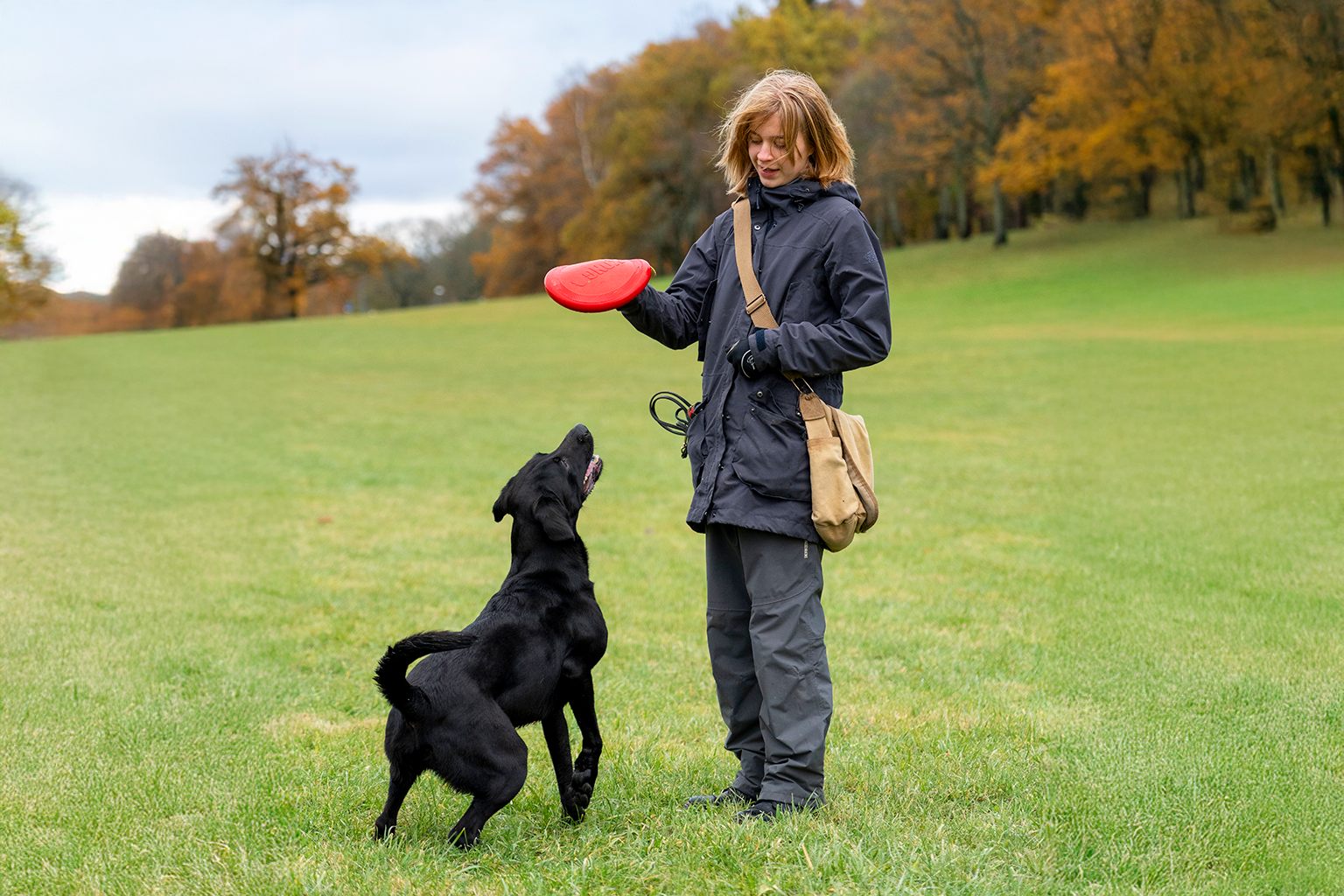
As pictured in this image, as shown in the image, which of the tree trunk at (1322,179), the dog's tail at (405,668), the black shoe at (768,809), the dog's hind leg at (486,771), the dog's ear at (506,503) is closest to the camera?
the dog's tail at (405,668)

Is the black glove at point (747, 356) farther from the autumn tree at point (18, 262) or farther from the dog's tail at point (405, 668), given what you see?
the autumn tree at point (18, 262)

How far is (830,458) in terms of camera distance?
3299mm

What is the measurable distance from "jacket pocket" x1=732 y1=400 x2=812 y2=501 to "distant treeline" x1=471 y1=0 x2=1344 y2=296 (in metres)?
33.0

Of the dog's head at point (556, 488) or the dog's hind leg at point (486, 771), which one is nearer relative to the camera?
the dog's hind leg at point (486, 771)

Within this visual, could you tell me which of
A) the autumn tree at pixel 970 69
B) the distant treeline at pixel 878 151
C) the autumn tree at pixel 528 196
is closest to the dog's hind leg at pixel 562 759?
the distant treeline at pixel 878 151

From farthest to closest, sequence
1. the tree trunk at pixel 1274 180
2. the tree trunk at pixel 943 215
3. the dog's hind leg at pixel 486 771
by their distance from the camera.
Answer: the tree trunk at pixel 943 215, the tree trunk at pixel 1274 180, the dog's hind leg at pixel 486 771

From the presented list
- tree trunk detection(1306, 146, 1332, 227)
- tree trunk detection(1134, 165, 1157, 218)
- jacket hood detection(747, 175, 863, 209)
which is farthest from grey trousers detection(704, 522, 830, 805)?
tree trunk detection(1134, 165, 1157, 218)

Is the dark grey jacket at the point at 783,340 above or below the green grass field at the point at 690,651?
above

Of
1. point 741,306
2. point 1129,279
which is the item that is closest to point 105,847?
point 741,306

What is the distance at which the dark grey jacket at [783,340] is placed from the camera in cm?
326

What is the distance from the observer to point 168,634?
608 centimetres

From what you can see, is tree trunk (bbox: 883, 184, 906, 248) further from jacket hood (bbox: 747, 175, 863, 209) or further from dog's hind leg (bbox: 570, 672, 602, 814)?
dog's hind leg (bbox: 570, 672, 602, 814)

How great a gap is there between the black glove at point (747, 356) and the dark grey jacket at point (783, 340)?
26mm

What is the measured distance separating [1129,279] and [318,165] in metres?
46.0
